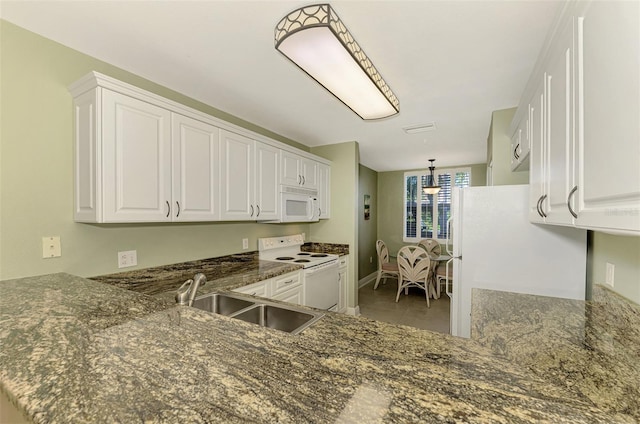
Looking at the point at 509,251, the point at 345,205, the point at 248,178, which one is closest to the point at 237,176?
the point at 248,178

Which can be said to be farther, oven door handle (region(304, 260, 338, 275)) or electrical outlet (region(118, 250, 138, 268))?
oven door handle (region(304, 260, 338, 275))

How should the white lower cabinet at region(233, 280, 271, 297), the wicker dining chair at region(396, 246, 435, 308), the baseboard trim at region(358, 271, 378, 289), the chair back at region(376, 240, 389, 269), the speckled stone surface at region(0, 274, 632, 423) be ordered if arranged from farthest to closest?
1. the baseboard trim at region(358, 271, 378, 289)
2. the chair back at region(376, 240, 389, 269)
3. the wicker dining chair at region(396, 246, 435, 308)
4. the white lower cabinet at region(233, 280, 271, 297)
5. the speckled stone surface at region(0, 274, 632, 423)

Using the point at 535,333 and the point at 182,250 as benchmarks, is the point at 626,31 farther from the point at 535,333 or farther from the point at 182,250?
the point at 182,250

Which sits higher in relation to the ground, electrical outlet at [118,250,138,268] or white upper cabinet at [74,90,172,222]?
white upper cabinet at [74,90,172,222]

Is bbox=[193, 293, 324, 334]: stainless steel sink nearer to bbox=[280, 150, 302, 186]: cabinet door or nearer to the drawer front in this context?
the drawer front

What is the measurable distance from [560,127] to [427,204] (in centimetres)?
501

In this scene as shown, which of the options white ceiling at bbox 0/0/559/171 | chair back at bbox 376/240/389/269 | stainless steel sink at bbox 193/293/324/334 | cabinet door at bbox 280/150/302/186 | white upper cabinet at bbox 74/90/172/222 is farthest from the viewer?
chair back at bbox 376/240/389/269

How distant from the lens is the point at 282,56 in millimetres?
1781

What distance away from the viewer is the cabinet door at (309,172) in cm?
335

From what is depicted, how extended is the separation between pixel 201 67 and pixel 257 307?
5.51 feet

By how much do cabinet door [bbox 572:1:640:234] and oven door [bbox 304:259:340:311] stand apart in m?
2.28

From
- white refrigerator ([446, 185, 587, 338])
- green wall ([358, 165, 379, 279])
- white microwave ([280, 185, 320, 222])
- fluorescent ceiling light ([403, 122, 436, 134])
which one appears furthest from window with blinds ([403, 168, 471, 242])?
white refrigerator ([446, 185, 587, 338])

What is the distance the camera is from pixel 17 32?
59.4 inches

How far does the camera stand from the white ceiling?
139 centimetres
